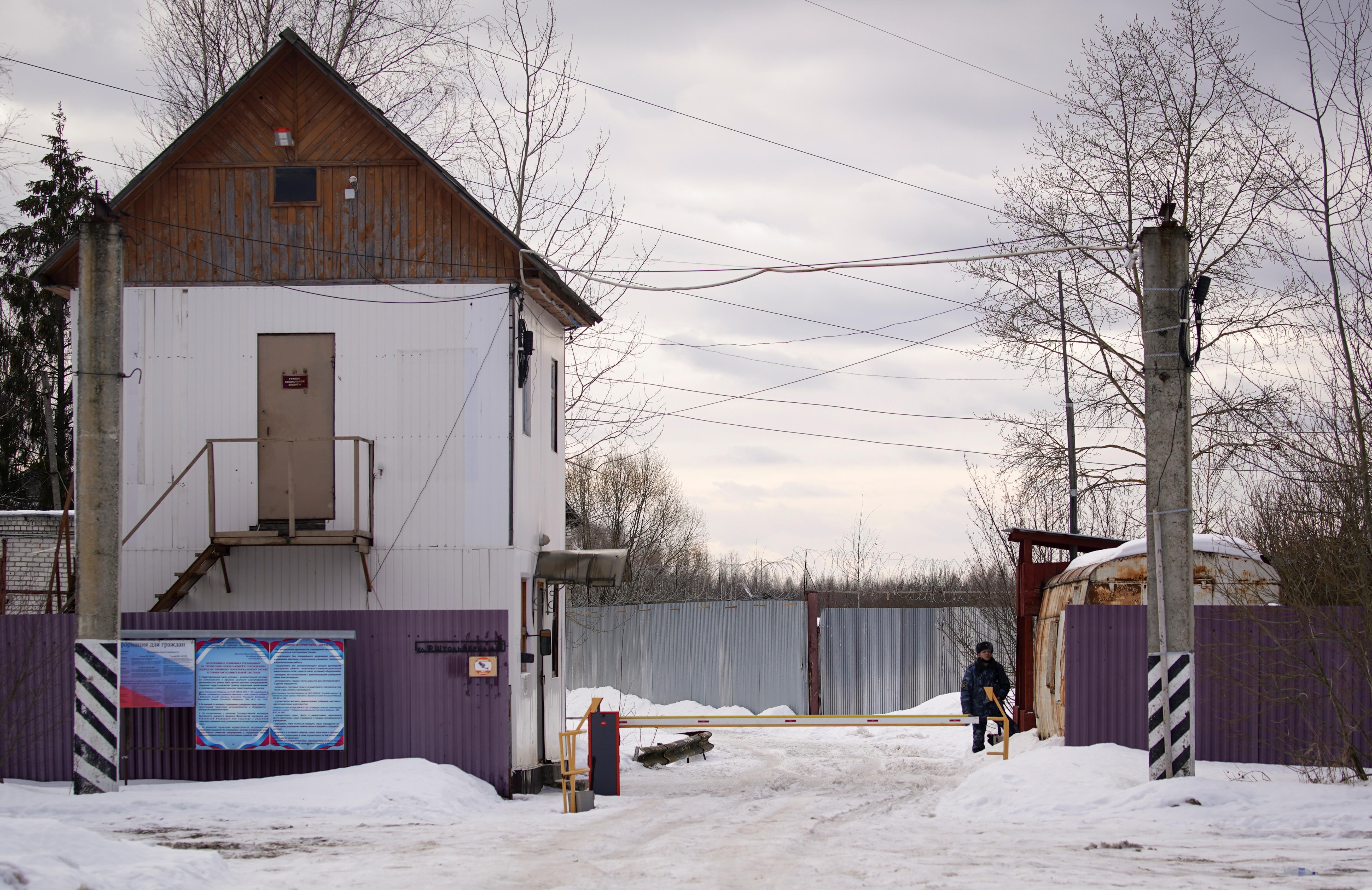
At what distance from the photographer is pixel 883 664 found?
3098 centimetres

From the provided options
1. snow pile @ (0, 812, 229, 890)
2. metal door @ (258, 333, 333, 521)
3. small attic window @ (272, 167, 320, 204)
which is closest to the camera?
snow pile @ (0, 812, 229, 890)

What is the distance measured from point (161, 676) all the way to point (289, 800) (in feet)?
10.7

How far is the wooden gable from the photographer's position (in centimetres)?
1747

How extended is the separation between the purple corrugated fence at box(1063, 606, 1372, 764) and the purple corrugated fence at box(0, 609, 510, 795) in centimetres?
755

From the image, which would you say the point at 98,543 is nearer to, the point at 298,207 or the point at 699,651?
Result: the point at 298,207

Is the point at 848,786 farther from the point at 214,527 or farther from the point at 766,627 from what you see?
the point at 766,627

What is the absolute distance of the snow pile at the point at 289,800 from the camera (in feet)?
44.6

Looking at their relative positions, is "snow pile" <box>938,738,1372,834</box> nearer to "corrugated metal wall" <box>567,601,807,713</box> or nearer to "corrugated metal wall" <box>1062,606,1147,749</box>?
"corrugated metal wall" <box>1062,606,1147,749</box>

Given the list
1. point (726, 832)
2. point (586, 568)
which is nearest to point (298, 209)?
point (586, 568)

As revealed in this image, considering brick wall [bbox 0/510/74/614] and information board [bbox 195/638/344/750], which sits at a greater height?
brick wall [bbox 0/510/74/614]

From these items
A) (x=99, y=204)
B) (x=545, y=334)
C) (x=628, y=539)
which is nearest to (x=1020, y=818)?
(x=545, y=334)

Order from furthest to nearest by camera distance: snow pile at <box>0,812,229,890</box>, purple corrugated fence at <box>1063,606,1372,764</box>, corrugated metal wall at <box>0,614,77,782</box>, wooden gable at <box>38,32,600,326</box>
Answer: wooden gable at <box>38,32,600,326</box>, corrugated metal wall at <box>0,614,77,782</box>, purple corrugated fence at <box>1063,606,1372,764</box>, snow pile at <box>0,812,229,890</box>

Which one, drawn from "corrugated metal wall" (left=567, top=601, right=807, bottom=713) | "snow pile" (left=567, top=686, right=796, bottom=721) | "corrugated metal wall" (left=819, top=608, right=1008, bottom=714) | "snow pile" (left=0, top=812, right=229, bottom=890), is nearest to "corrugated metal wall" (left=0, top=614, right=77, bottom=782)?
"snow pile" (left=0, top=812, right=229, bottom=890)

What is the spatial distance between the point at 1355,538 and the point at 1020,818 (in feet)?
15.9
